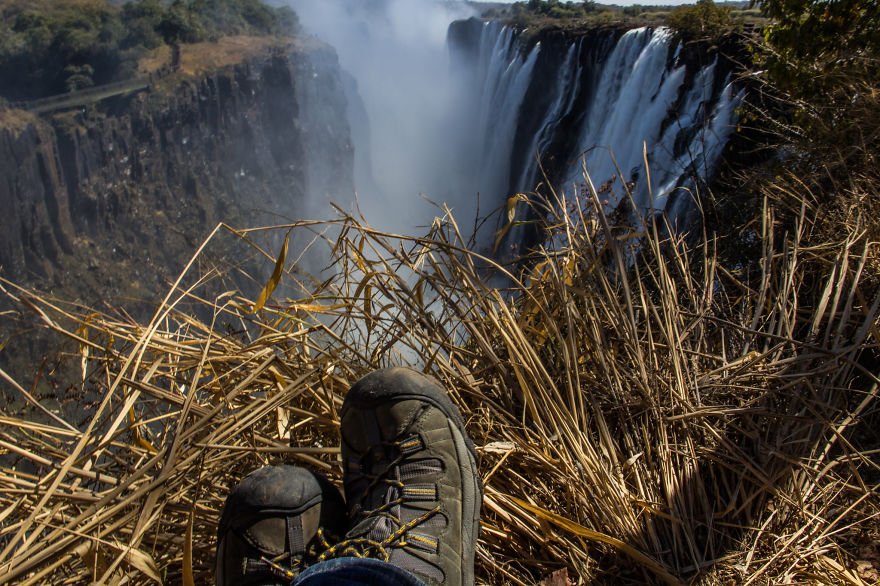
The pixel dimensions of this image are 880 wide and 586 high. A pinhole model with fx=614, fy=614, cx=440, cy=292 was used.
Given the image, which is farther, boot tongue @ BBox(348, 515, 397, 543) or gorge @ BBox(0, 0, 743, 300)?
gorge @ BBox(0, 0, 743, 300)

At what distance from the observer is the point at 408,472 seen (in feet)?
4.61

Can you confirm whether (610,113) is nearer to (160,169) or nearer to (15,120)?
(15,120)

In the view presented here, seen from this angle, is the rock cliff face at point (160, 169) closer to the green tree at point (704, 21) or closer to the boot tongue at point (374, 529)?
the green tree at point (704, 21)

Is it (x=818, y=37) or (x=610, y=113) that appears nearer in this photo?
(x=818, y=37)

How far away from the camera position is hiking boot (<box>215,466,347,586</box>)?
1227 millimetres

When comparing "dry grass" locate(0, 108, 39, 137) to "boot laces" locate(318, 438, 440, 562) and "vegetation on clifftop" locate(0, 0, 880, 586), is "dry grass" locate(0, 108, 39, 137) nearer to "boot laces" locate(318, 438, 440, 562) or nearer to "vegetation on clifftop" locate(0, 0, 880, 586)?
"vegetation on clifftop" locate(0, 0, 880, 586)

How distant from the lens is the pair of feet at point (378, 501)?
48.5 inches

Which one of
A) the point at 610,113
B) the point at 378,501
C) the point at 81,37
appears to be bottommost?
the point at 81,37

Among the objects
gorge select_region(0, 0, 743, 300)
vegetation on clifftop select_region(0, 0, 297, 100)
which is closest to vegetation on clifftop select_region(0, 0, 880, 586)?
gorge select_region(0, 0, 743, 300)

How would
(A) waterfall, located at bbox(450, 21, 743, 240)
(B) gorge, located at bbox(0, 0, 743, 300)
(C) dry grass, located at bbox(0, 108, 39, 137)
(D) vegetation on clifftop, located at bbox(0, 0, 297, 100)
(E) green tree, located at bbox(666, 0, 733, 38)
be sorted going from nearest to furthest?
(A) waterfall, located at bbox(450, 21, 743, 240)
(E) green tree, located at bbox(666, 0, 733, 38)
(B) gorge, located at bbox(0, 0, 743, 300)
(C) dry grass, located at bbox(0, 108, 39, 137)
(D) vegetation on clifftop, located at bbox(0, 0, 297, 100)

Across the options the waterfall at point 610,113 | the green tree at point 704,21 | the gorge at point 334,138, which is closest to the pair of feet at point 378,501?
the waterfall at point 610,113

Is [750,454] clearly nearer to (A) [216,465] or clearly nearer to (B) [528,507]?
(B) [528,507]

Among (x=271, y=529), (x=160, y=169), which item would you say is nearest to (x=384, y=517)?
(x=271, y=529)

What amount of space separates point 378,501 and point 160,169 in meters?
43.2
